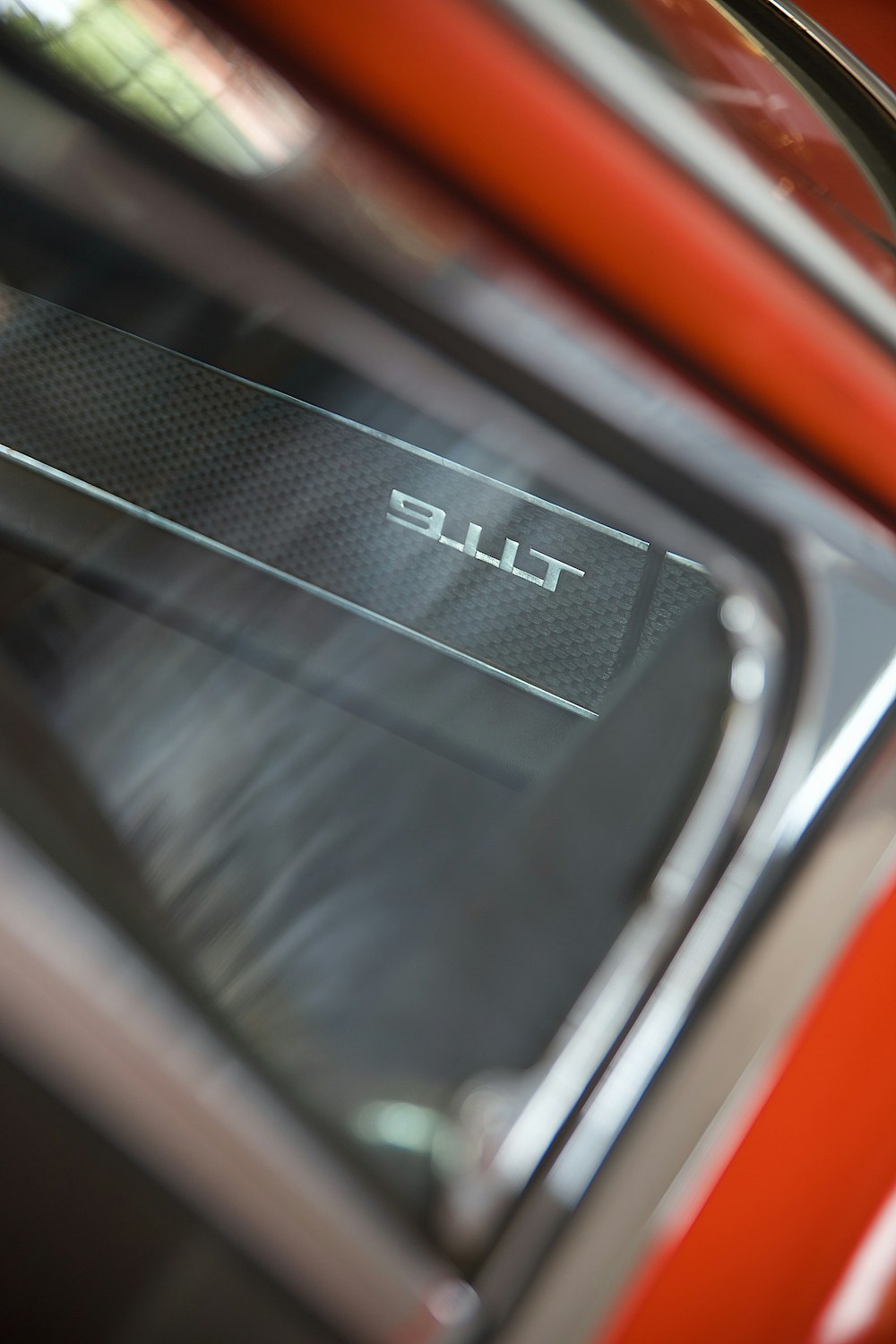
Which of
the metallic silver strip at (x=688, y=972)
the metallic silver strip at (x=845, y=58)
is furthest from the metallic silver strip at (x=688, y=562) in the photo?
the metallic silver strip at (x=845, y=58)

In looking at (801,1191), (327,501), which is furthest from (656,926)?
(327,501)

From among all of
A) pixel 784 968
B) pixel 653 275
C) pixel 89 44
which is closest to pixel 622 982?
pixel 784 968

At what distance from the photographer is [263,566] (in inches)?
47.0

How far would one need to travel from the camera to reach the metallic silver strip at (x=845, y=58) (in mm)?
1040

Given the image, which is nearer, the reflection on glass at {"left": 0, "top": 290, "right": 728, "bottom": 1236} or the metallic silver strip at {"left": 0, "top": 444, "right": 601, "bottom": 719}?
the reflection on glass at {"left": 0, "top": 290, "right": 728, "bottom": 1236}

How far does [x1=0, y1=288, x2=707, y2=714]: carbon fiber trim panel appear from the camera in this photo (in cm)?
100

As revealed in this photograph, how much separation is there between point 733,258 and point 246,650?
679mm

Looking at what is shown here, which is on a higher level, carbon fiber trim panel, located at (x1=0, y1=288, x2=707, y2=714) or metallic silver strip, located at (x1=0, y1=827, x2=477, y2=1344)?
carbon fiber trim panel, located at (x1=0, y1=288, x2=707, y2=714)

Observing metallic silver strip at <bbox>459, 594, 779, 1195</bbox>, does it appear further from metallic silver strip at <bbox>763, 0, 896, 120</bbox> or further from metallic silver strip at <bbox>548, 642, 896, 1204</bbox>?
metallic silver strip at <bbox>763, 0, 896, 120</bbox>

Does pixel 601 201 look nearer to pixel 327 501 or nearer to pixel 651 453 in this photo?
pixel 651 453

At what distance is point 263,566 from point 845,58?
A: 78 centimetres

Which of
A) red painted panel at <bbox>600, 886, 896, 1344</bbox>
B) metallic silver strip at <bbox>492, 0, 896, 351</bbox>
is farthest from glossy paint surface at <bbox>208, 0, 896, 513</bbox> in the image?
red painted panel at <bbox>600, 886, 896, 1344</bbox>

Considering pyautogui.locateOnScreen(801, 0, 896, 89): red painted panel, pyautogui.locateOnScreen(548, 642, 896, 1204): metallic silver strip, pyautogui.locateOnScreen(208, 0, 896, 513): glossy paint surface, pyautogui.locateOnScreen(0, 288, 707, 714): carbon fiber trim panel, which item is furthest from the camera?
pyautogui.locateOnScreen(801, 0, 896, 89): red painted panel

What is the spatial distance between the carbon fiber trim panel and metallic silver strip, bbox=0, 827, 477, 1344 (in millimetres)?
518
